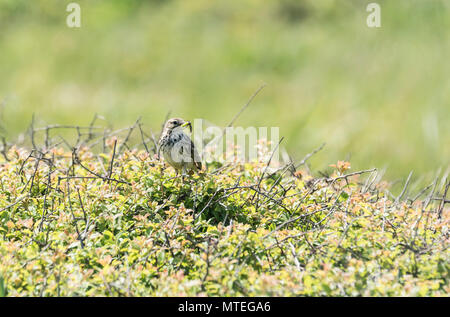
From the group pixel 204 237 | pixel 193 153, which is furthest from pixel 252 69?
pixel 204 237

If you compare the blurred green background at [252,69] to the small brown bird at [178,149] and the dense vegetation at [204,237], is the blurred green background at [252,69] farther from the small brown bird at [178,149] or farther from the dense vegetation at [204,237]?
the dense vegetation at [204,237]

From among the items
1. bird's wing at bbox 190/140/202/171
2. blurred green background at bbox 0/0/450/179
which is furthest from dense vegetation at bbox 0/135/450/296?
blurred green background at bbox 0/0/450/179

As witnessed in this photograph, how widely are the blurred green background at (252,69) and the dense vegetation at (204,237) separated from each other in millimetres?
4302

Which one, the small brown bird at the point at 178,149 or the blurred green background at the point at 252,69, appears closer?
the small brown bird at the point at 178,149

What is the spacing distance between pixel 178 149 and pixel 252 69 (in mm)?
6183

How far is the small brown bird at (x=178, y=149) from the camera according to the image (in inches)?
198

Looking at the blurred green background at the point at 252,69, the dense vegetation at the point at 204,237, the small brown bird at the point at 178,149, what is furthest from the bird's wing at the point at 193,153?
the blurred green background at the point at 252,69

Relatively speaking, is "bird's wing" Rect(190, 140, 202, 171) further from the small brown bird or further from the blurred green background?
the blurred green background

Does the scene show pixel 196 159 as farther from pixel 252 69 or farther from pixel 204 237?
pixel 252 69

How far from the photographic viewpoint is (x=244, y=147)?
5.50 m

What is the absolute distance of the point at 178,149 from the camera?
5078 millimetres

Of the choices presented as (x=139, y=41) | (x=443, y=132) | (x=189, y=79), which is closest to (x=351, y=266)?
(x=443, y=132)

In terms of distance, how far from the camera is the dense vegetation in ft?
11.5
